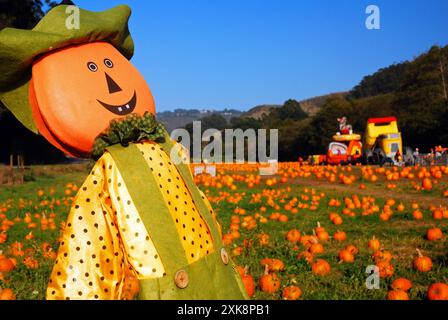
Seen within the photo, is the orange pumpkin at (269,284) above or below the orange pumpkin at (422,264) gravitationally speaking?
below

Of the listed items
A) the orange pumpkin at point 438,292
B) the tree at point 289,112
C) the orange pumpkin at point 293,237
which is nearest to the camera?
the orange pumpkin at point 438,292

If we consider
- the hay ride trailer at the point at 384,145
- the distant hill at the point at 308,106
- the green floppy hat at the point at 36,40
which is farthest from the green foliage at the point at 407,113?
the distant hill at the point at 308,106

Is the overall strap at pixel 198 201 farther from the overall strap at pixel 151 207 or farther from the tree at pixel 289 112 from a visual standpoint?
the tree at pixel 289 112

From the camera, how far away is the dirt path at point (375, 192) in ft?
37.6

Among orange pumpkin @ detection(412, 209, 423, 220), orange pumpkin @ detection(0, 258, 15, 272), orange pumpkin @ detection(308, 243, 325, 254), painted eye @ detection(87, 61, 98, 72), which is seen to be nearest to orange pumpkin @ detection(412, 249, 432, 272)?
orange pumpkin @ detection(308, 243, 325, 254)

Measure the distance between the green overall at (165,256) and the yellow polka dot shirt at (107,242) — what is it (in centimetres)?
5

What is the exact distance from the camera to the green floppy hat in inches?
137

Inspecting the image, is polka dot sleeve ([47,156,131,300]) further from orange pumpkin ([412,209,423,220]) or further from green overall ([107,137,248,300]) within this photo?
orange pumpkin ([412,209,423,220])

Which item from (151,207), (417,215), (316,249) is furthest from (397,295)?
(417,215)

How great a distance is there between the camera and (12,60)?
355cm

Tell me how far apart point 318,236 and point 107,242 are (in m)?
5.34

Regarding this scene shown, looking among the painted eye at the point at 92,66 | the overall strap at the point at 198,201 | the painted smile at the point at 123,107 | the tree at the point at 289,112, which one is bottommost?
the overall strap at the point at 198,201

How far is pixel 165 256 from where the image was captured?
318cm

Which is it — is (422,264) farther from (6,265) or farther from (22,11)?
(22,11)
